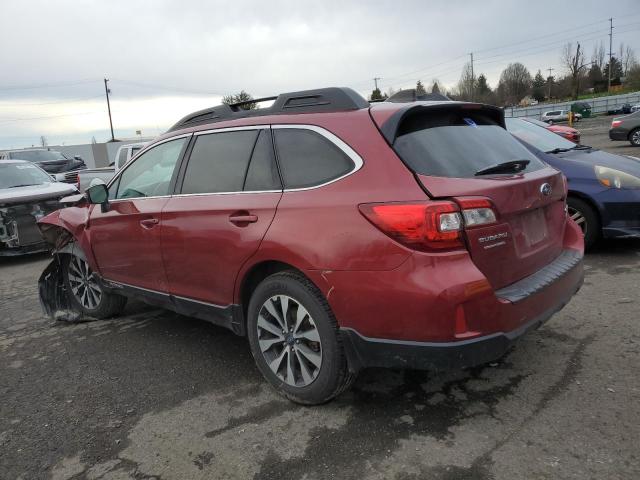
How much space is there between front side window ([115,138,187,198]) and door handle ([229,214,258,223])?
888 mm

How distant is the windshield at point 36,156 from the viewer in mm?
17453

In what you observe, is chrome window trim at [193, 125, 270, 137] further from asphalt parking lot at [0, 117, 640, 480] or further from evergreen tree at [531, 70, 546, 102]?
evergreen tree at [531, 70, 546, 102]

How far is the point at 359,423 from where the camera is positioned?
9.59 ft

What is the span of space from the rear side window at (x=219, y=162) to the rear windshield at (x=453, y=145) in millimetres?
1088

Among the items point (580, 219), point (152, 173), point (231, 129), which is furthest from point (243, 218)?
point (580, 219)

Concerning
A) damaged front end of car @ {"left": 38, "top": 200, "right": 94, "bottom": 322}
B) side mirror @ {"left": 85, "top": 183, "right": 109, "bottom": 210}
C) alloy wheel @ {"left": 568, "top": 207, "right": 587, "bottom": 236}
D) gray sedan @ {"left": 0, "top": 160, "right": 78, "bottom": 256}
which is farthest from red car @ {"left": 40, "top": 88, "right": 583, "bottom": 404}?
gray sedan @ {"left": 0, "top": 160, "right": 78, "bottom": 256}

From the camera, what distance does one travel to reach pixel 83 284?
523 centimetres

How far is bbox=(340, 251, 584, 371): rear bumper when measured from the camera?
2537mm

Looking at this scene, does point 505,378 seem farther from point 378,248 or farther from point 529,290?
point 378,248

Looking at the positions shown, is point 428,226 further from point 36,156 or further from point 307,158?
point 36,156

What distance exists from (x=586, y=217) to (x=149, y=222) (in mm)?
4487

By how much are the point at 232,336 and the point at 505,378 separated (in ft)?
7.32

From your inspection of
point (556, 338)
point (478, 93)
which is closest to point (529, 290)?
point (556, 338)

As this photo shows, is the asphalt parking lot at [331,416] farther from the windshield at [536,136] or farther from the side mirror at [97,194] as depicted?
the windshield at [536,136]
